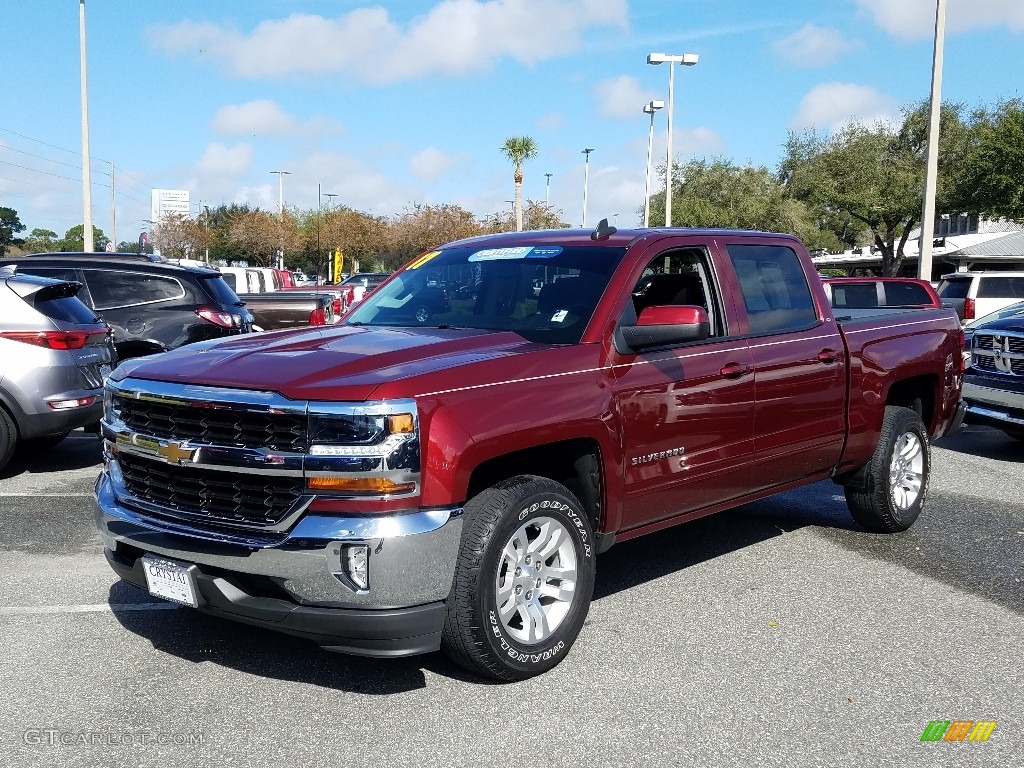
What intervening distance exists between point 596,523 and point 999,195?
3467 cm

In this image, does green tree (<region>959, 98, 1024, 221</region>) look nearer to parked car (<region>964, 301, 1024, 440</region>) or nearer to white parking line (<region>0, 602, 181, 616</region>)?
parked car (<region>964, 301, 1024, 440</region>)

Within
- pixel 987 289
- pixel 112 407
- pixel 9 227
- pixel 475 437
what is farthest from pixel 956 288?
pixel 9 227

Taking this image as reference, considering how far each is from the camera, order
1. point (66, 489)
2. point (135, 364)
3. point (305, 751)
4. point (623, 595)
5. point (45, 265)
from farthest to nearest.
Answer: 1. point (45, 265)
2. point (66, 489)
3. point (623, 595)
4. point (135, 364)
5. point (305, 751)

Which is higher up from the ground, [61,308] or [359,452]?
[61,308]

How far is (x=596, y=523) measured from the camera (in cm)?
473

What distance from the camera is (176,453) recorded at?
4066 mm

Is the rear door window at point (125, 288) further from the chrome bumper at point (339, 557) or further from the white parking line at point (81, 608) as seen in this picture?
the chrome bumper at point (339, 557)

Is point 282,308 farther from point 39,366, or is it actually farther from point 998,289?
point 998,289

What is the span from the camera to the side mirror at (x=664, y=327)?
4.76m

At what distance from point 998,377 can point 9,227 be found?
112 meters

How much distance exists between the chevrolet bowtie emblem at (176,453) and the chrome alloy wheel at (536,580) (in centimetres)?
131

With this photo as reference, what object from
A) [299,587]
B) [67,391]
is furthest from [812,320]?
[67,391]

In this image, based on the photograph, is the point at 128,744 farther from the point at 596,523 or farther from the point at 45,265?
the point at 45,265

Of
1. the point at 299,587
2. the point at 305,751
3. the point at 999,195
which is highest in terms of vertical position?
the point at 999,195
